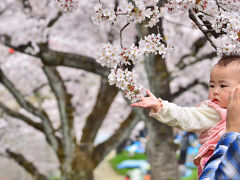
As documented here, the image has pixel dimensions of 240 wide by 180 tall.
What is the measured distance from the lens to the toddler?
92.7 inches

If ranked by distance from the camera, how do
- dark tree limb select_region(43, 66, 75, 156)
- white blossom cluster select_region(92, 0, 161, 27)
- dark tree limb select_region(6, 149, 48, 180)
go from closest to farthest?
white blossom cluster select_region(92, 0, 161, 27), dark tree limb select_region(43, 66, 75, 156), dark tree limb select_region(6, 149, 48, 180)

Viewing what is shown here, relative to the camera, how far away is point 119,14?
2.55 metres

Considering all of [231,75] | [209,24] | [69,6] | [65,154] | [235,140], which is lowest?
[65,154]

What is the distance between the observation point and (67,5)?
271 cm

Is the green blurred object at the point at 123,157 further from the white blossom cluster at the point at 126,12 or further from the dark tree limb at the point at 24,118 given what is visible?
the white blossom cluster at the point at 126,12

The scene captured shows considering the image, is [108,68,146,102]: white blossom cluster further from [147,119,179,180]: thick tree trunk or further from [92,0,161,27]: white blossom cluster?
[147,119,179,180]: thick tree trunk

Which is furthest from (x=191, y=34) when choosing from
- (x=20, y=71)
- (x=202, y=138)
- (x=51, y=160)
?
(x=202, y=138)

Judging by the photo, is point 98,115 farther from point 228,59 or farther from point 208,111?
point 228,59

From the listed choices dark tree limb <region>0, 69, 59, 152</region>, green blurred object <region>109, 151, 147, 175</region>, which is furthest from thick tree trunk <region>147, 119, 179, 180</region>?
green blurred object <region>109, 151, 147, 175</region>

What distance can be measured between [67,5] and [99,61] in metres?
0.49

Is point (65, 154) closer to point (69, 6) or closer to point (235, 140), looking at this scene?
point (69, 6)

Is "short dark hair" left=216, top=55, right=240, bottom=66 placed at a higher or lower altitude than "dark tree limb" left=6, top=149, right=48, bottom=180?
higher

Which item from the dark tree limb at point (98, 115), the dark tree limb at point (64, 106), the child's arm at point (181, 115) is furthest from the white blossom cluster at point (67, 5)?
the dark tree limb at point (98, 115)

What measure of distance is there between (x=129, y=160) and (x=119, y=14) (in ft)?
69.2
